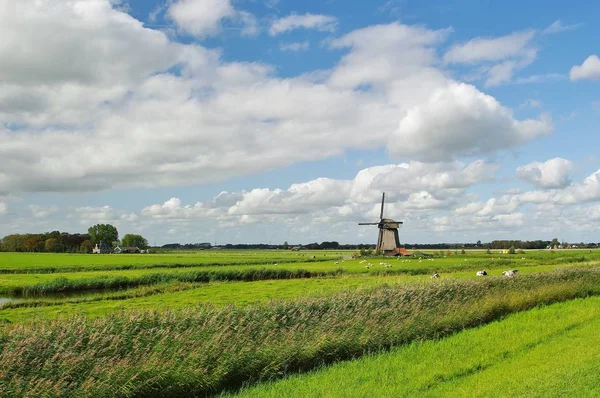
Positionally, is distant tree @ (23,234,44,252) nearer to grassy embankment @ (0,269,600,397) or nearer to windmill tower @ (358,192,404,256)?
windmill tower @ (358,192,404,256)

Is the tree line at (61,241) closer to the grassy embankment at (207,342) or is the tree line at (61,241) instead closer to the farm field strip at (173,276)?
the farm field strip at (173,276)

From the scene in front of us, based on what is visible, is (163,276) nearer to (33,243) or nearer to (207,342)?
(207,342)

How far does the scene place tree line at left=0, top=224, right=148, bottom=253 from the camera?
17188cm

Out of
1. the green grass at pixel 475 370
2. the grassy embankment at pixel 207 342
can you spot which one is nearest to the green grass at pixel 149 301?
the grassy embankment at pixel 207 342

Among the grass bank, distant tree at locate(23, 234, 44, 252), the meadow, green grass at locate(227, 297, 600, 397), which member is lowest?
the grass bank

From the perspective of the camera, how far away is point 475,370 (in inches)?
518

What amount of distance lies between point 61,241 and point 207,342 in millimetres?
188182

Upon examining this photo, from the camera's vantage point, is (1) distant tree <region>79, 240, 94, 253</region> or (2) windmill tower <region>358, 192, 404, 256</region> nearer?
(2) windmill tower <region>358, 192, 404, 256</region>

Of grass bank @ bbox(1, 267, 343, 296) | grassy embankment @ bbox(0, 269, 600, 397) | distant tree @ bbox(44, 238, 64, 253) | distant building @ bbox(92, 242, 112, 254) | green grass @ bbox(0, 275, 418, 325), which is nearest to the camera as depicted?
grassy embankment @ bbox(0, 269, 600, 397)

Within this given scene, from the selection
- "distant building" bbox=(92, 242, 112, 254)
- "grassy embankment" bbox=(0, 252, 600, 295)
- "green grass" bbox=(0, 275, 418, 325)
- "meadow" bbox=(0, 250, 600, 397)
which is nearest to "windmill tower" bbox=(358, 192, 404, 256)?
"grassy embankment" bbox=(0, 252, 600, 295)

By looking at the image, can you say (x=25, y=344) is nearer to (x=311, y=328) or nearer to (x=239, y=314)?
(x=239, y=314)

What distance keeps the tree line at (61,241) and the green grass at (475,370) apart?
7145 inches

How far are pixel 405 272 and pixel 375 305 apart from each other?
4219 centimetres

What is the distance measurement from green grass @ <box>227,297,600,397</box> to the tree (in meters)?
193
